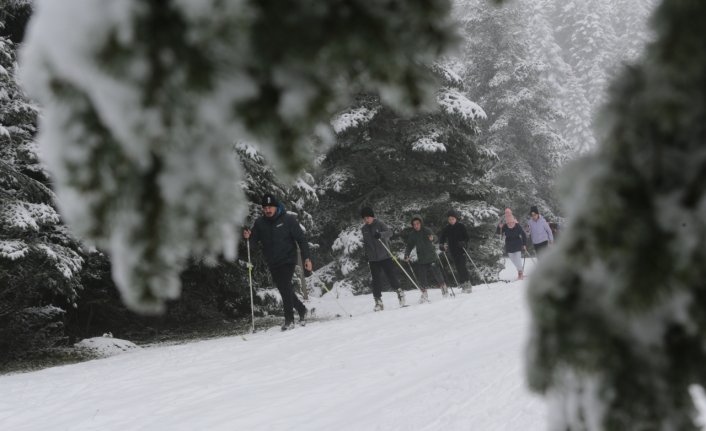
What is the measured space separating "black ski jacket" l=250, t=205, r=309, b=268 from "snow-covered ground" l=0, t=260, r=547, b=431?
137 centimetres

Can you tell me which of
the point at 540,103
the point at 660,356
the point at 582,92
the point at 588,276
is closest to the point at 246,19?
the point at 588,276

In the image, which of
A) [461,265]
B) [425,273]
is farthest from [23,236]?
[461,265]

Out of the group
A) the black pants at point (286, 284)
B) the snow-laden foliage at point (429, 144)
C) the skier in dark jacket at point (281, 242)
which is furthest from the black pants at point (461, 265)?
the black pants at point (286, 284)

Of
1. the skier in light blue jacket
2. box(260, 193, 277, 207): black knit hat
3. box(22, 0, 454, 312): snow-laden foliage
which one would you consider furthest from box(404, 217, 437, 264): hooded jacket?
box(22, 0, 454, 312): snow-laden foliage

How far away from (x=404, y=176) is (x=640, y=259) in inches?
730

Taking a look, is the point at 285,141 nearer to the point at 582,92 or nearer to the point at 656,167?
the point at 656,167

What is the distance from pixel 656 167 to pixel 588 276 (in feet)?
A: 0.86

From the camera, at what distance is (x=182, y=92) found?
99cm

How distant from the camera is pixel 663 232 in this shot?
1.17 m

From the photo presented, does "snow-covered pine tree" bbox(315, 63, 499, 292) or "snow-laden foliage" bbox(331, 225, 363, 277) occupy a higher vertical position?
"snow-covered pine tree" bbox(315, 63, 499, 292)

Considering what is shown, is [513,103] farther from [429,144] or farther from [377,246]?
[377,246]

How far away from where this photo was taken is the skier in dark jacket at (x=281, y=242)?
10.6m

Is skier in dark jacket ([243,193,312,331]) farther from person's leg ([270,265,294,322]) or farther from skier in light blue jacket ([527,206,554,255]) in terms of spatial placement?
skier in light blue jacket ([527,206,554,255])

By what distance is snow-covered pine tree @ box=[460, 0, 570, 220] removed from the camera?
30391 millimetres
